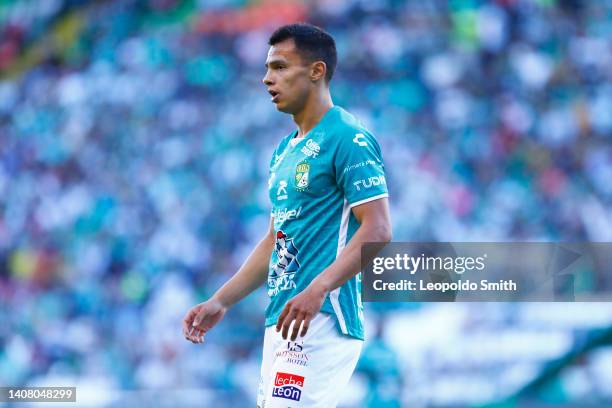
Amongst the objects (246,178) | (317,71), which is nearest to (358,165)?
(317,71)

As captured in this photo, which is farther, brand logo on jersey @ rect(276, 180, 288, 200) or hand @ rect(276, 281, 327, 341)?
brand logo on jersey @ rect(276, 180, 288, 200)

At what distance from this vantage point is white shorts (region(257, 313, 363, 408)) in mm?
3059

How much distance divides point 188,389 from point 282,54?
16.4 feet

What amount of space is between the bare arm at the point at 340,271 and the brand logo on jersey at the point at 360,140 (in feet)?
0.64

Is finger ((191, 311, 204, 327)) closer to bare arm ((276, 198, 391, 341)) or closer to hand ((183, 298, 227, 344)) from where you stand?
hand ((183, 298, 227, 344))

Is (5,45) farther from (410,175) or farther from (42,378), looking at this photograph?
(410,175)

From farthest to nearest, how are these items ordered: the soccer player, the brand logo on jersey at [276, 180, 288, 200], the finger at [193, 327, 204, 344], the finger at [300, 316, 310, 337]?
the finger at [193, 327, 204, 344] → the brand logo on jersey at [276, 180, 288, 200] → the soccer player → the finger at [300, 316, 310, 337]

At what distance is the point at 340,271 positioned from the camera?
2949 millimetres

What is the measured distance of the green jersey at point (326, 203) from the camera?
313 centimetres

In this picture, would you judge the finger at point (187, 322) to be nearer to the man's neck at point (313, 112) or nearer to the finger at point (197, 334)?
the finger at point (197, 334)

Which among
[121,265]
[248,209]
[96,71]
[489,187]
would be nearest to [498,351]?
[489,187]

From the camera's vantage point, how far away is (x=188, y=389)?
792 cm

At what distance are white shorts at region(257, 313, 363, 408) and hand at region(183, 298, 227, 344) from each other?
1.05ft

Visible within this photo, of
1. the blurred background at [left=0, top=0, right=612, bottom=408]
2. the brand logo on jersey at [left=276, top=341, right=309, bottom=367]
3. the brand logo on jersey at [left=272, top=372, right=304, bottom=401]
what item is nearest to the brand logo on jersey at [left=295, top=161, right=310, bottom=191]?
the brand logo on jersey at [left=276, top=341, right=309, bottom=367]
